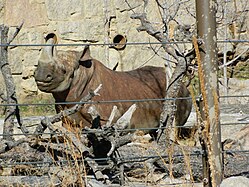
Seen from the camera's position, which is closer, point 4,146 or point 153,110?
point 4,146

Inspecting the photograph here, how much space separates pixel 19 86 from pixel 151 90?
20.1ft

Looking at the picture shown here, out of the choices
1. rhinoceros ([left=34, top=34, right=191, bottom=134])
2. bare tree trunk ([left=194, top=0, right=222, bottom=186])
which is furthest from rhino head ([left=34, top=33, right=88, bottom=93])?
bare tree trunk ([left=194, top=0, right=222, bottom=186])

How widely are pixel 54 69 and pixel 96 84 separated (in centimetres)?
79

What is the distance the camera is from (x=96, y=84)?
6.29m

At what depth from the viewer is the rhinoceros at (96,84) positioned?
5.62 meters

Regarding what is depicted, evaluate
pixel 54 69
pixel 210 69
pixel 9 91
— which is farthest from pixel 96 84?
pixel 210 69

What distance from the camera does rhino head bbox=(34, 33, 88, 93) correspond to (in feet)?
18.2

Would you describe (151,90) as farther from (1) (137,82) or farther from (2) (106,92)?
(2) (106,92)

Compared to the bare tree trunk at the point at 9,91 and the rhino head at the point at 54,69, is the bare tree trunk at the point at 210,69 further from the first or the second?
the bare tree trunk at the point at 9,91

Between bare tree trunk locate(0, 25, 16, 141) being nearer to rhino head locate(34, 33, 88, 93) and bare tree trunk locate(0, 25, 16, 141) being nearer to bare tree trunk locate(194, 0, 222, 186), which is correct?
rhino head locate(34, 33, 88, 93)

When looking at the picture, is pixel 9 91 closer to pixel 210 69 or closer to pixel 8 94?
pixel 8 94

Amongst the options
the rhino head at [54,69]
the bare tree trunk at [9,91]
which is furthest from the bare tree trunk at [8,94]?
the rhino head at [54,69]

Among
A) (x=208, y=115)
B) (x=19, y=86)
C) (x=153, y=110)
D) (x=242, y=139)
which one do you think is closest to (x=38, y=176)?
(x=208, y=115)

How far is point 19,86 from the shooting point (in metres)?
12.6
